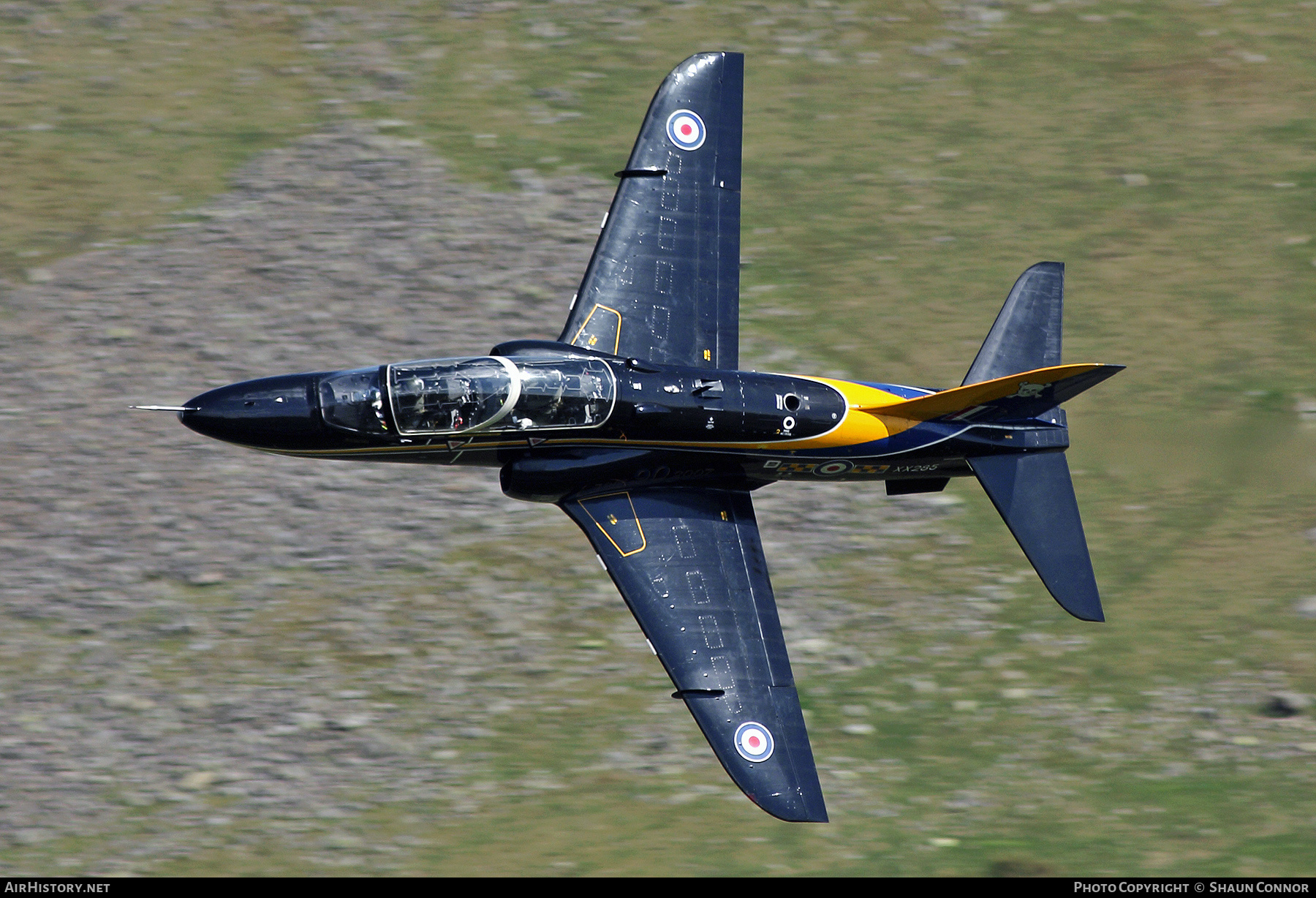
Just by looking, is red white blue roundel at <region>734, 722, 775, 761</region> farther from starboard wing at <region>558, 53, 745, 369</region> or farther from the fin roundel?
starboard wing at <region>558, 53, 745, 369</region>

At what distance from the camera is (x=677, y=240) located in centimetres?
1933

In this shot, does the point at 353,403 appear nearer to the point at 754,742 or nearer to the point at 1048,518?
the point at 754,742

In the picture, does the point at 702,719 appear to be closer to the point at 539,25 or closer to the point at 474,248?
the point at 474,248

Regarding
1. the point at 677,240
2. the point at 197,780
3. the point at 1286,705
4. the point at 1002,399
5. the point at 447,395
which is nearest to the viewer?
the point at 447,395

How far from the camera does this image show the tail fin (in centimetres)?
1861

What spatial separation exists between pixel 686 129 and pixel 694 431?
492cm

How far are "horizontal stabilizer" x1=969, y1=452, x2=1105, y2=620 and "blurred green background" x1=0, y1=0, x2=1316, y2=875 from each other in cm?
219

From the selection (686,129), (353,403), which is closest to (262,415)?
(353,403)

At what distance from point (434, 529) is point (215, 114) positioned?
32.3 feet

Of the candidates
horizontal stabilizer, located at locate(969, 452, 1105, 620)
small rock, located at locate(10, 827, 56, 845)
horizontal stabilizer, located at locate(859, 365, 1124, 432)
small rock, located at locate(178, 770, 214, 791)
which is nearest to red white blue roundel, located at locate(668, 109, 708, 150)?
horizontal stabilizer, located at locate(859, 365, 1124, 432)

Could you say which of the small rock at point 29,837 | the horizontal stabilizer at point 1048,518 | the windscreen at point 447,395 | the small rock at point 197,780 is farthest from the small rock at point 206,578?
the horizontal stabilizer at point 1048,518

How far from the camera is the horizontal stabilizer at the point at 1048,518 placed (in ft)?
58.4

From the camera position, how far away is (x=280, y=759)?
1791cm
